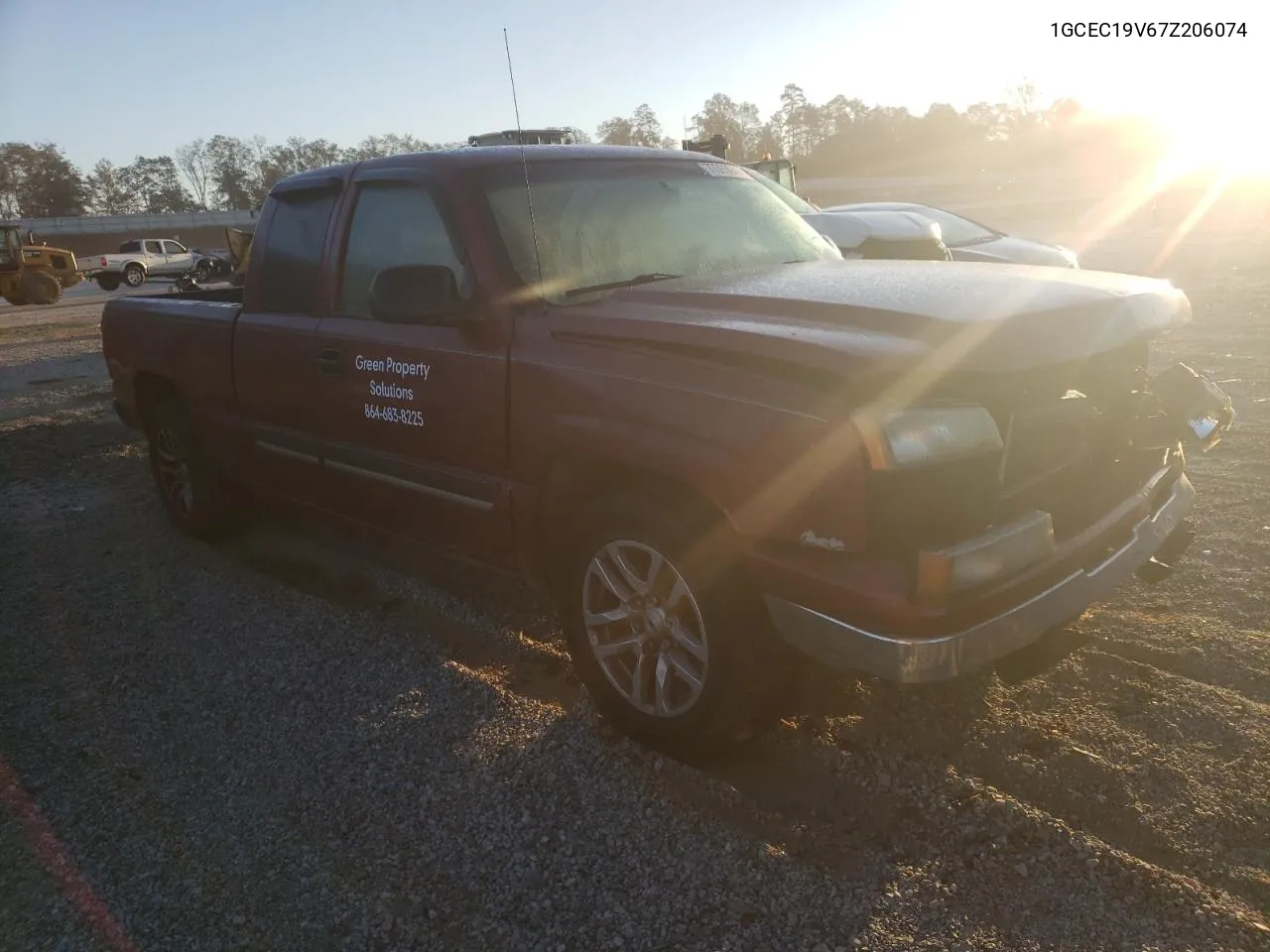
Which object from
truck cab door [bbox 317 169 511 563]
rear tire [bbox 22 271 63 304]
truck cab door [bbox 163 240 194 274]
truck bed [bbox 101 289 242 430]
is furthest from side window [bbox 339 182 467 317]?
truck cab door [bbox 163 240 194 274]

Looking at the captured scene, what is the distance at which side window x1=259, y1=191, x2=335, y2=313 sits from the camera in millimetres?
4348

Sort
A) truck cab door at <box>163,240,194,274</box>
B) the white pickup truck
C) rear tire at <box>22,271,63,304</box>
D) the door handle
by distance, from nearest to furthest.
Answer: the door handle
rear tire at <box>22,271,63,304</box>
the white pickup truck
truck cab door at <box>163,240,194,274</box>

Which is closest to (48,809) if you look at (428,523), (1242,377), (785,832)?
(428,523)

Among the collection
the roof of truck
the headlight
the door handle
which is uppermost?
the roof of truck

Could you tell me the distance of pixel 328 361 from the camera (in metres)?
4.12

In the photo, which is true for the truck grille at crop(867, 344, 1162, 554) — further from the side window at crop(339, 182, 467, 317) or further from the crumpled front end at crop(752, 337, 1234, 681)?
the side window at crop(339, 182, 467, 317)

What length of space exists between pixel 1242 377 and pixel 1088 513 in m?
6.10

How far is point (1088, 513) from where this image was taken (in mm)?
2977

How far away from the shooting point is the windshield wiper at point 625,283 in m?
3.47

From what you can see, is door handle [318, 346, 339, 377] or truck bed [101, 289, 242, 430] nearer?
door handle [318, 346, 339, 377]

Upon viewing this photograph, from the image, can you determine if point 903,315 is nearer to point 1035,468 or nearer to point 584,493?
point 1035,468

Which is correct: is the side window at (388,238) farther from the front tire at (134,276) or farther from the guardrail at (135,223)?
the guardrail at (135,223)

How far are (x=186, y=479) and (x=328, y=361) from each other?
2.02 metres

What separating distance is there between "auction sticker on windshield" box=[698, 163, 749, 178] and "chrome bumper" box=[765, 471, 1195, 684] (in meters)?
2.41
